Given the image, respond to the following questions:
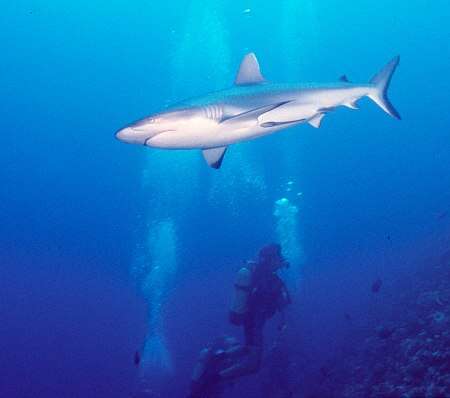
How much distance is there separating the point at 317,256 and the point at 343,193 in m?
50.3

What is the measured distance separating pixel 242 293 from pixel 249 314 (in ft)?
2.44

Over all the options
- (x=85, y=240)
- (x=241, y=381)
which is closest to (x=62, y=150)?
(x=85, y=240)

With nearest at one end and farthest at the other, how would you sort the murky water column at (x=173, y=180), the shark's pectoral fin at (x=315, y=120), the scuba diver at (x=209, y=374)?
the shark's pectoral fin at (x=315, y=120)
the scuba diver at (x=209, y=374)
the murky water column at (x=173, y=180)

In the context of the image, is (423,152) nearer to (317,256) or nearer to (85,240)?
(317,256)

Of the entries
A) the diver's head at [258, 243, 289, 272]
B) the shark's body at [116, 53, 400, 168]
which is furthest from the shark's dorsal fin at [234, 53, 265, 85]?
the diver's head at [258, 243, 289, 272]

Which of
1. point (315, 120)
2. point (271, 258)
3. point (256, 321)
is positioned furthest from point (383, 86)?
point (256, 321)

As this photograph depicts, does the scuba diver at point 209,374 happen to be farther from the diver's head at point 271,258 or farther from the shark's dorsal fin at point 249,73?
the shark's dorsal fin at point 249,73

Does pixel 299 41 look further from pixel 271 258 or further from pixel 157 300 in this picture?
pixel 271 258

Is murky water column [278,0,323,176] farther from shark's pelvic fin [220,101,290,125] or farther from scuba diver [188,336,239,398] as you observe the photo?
shark's pelvic fin [220,101,290,125]

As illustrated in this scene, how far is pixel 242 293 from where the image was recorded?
34.5ft

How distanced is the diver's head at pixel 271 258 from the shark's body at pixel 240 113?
612cm

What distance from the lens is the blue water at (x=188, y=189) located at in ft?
96.0

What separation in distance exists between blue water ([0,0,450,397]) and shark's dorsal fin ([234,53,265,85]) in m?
12.3

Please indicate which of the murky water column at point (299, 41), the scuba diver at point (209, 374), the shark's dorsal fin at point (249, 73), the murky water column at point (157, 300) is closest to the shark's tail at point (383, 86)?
the shark's dorsal fin at point (249, 73)
